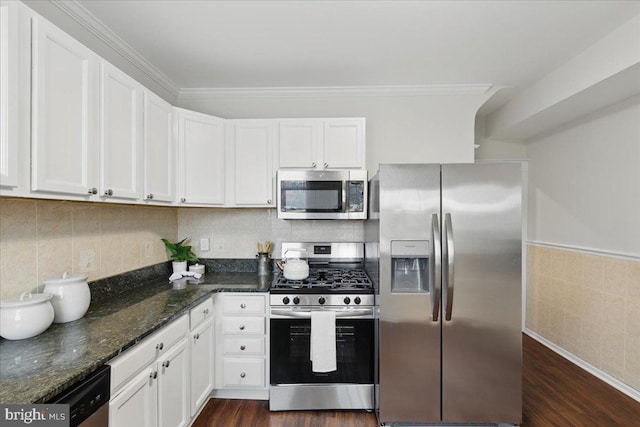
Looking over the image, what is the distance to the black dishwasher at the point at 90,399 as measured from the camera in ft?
3.42

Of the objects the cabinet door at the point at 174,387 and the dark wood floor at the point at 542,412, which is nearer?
the cabinet door at the point at 174,387

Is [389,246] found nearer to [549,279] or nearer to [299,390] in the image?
[299,390]

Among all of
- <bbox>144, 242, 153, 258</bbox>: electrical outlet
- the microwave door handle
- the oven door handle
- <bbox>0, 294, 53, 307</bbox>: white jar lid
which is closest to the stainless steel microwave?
the microwave door handle

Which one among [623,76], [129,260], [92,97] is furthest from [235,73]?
[623,76]

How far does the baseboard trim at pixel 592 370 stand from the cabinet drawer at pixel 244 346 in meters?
2.92

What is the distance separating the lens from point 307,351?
2285mm

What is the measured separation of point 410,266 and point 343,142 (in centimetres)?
121

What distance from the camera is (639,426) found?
210cm

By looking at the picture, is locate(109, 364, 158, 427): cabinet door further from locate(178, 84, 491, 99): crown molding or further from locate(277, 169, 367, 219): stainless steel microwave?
locate(178, 84, 491, 99): crown molding

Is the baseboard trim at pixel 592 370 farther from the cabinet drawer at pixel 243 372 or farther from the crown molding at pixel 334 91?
the cabinet drawer at pixel 243 372

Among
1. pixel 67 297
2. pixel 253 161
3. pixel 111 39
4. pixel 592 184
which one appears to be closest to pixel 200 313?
pixel 67 297

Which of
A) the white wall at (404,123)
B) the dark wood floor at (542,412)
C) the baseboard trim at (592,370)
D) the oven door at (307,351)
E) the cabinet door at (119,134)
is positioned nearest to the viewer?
the cabinet door at (119,134)

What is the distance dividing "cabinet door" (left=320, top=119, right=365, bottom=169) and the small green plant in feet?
4.79

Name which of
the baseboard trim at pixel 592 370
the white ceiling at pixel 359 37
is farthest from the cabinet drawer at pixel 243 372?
the baseboard trim at pixel 592 370
